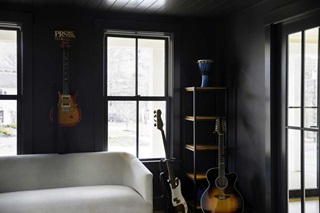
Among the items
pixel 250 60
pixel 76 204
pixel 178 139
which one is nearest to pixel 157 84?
pixel 178 139

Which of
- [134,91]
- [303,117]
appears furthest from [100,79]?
[303,117]

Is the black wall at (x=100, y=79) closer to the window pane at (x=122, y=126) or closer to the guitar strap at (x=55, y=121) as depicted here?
the guitar strap at (x=55, y=121)

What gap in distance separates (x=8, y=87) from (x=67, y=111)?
652mm

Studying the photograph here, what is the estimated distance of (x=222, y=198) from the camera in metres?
3.65

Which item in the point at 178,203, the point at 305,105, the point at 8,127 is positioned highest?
the point at 305,105

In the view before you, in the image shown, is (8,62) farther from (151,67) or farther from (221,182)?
A: (221,182)

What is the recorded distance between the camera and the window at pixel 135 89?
4.18 m

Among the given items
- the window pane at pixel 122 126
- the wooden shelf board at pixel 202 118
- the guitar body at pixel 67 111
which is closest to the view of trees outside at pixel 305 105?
the wooden shelf board at pixel 202 118

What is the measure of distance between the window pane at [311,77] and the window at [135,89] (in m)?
1.74

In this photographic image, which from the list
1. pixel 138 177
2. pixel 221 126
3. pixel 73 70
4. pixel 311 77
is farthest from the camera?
pixel 73 70

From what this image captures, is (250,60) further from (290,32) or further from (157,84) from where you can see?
(157,84)

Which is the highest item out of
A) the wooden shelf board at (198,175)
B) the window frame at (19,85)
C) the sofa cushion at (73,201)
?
the window frame at (19,85)

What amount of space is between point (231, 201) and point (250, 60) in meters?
1.44

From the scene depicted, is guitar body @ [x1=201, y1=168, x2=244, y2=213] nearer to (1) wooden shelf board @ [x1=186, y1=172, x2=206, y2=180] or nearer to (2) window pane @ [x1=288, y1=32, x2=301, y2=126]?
(1) wooden shelf board @ [x1=186, y1=172, x2=206, y2=180]
